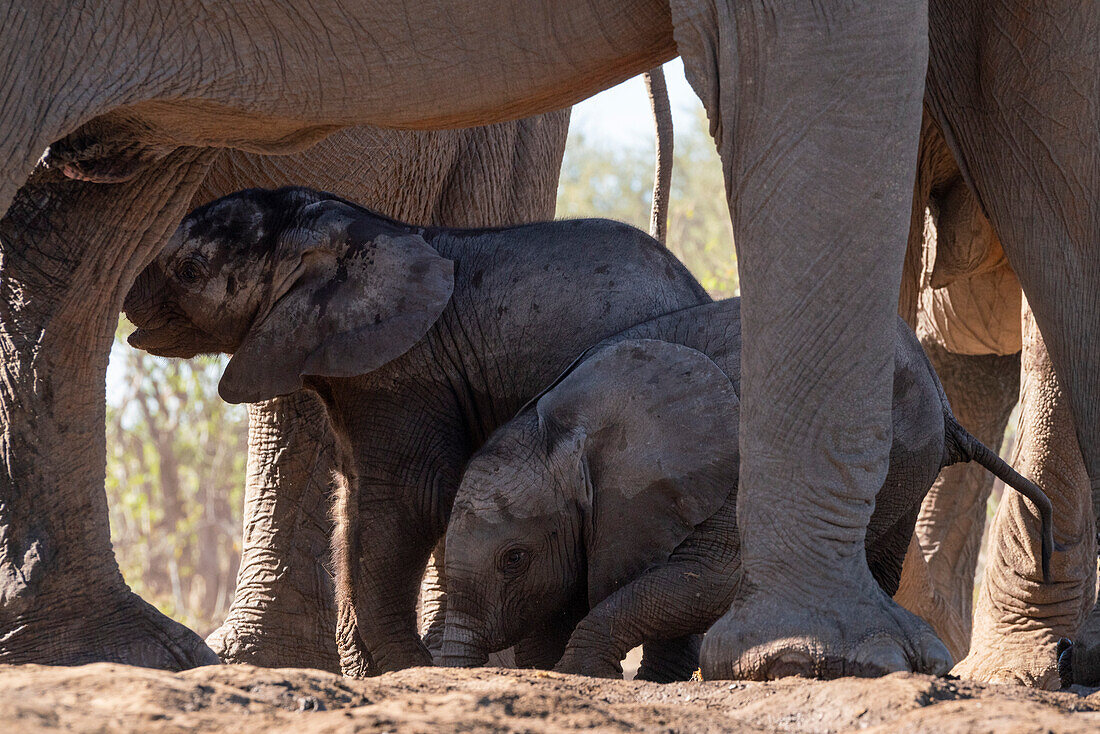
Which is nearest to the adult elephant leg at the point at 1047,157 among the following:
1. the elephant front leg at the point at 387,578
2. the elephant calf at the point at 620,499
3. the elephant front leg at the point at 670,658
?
the elephant calf at the point at 620,499

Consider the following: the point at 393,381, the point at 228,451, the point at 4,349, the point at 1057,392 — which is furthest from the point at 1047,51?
the point at 228,451

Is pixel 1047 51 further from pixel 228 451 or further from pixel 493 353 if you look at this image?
pixel 228 451

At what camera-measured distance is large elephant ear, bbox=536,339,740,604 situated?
10.3ft

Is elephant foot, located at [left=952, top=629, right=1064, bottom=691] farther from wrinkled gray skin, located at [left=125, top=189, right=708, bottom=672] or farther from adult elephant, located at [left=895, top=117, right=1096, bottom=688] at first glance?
wrinkled gray skin, located at [left=125, top=189, right=708, bottom=672]

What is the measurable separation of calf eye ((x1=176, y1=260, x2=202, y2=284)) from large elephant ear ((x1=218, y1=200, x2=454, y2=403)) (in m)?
0.18

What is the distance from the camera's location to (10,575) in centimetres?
311

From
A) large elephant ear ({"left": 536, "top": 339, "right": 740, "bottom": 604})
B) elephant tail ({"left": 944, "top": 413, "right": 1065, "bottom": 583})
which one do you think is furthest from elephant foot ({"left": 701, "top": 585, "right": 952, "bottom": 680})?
elephant tail ({"left": 944, "top": 413, "right": 1065, "bottom": 583})

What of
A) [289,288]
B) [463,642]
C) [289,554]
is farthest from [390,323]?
[289,554]

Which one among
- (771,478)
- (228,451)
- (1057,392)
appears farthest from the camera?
(228,451)

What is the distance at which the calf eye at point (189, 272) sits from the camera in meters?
3.63

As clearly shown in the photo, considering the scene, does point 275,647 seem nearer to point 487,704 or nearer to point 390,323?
point 390,323

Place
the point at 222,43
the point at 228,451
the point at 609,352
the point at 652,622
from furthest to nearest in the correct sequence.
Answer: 1. the point at 228,451
2. the point at 609,352
3. the point at 652,622
4. the point at 222,43

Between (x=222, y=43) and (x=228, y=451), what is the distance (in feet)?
26.0

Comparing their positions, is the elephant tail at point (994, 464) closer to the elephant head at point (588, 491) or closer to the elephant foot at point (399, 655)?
the elephant head at point (588, 491)
